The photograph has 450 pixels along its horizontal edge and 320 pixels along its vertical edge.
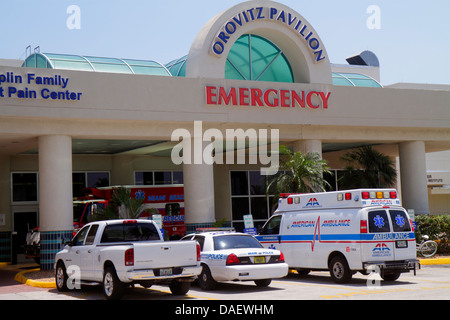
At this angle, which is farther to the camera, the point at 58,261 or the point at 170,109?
the point at 170,109

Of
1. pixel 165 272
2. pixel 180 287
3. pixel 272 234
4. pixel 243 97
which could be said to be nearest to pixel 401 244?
pixel 272 234

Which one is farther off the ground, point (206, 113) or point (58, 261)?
point (206, 113)

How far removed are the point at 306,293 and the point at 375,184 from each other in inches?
672

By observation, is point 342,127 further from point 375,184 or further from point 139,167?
point 139,167

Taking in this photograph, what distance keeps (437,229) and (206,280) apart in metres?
12.2

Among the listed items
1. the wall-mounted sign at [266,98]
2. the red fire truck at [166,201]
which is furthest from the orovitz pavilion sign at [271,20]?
the red fire truck at [166,201]

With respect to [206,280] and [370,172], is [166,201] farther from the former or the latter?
[206,280]

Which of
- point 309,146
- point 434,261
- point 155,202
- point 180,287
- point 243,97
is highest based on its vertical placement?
point 243,97

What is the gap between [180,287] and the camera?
14273 mm

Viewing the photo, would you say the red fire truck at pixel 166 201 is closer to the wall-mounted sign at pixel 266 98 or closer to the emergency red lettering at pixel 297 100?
the wall-mounted sign at pixel 266 98

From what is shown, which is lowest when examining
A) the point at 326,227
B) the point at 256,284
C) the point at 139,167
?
the point at 256,284
